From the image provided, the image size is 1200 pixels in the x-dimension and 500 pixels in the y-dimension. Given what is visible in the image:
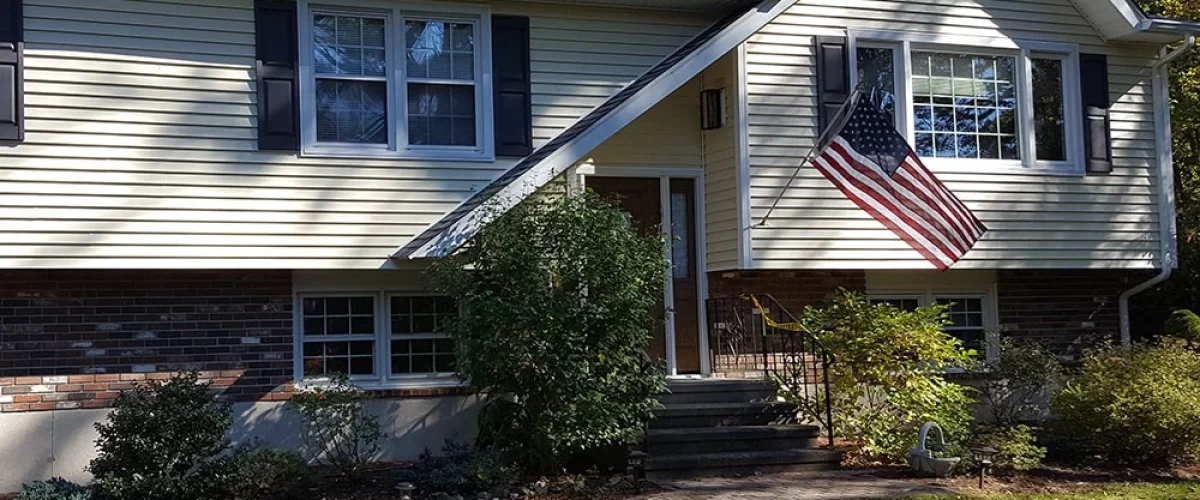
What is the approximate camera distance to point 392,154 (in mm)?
10984

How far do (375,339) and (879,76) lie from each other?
5796mm

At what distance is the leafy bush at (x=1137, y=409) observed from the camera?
1067 cm

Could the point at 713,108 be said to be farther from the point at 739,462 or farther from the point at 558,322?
the point at 739,462

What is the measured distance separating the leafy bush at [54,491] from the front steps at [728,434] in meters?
4.50

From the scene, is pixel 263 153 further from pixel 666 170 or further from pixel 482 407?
pixel 666 170

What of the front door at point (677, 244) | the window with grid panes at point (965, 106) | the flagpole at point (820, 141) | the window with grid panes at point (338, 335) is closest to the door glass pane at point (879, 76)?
the window with grid panes at point (965, 106)

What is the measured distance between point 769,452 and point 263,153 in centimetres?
518

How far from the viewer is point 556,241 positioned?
977 cm

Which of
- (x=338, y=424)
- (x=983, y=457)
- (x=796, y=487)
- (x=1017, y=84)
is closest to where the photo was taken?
(x=796, y=487)

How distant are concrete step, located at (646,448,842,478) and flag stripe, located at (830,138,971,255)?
2.31 metres

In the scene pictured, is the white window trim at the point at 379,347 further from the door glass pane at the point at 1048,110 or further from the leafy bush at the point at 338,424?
the door glass pane at the point at 1048,110

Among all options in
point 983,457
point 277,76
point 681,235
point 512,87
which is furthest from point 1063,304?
point 277,76

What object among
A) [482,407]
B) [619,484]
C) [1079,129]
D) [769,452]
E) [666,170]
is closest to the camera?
[619,484]

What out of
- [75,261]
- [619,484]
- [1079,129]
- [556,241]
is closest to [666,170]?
[556,241]
